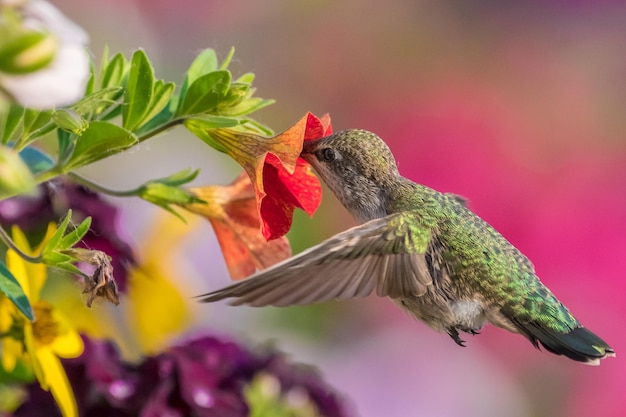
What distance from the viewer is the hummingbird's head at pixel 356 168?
615 millimetres

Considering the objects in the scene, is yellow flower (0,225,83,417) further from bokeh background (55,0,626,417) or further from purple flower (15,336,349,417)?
bokeh background (55,0,626,417)

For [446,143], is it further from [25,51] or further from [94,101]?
[25,51]


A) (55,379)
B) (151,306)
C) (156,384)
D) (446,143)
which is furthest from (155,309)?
(446,143)

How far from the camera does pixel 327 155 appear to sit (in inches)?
24.3

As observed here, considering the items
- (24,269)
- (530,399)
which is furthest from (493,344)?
(24,269)

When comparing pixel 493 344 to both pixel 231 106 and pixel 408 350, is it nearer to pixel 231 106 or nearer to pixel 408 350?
pixel 408 350

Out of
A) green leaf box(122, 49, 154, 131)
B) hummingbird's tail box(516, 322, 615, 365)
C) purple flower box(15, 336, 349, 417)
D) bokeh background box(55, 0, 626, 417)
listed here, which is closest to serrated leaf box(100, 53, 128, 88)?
green leaf box(122, 49, 154, 131)

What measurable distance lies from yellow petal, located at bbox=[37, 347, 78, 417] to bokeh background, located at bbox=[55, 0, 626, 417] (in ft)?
3.08

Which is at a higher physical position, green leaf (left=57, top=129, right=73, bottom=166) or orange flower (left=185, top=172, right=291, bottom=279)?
green leaf (left=57, top=129, right=73, bottom=166)

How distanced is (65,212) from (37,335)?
3.8 inches

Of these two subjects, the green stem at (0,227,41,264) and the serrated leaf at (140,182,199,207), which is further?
the serrated leaf at (140,182,199,207)

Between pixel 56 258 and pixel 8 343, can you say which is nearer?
pixel 56 258

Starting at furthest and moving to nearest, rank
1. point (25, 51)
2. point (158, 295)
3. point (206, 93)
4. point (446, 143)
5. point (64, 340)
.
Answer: point (446, 143) → point (158, 295) → point (64, 340) → point (206, 93) → point (25, 51)

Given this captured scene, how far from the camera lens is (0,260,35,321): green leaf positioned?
0.46 meters
